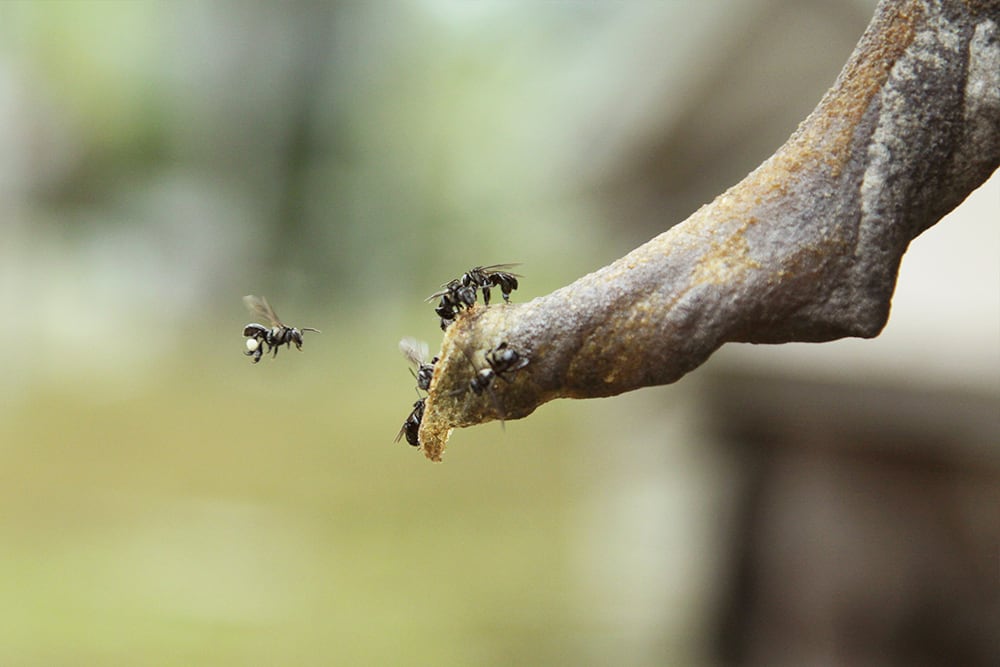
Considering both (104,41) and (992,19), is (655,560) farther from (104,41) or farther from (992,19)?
(104,41)

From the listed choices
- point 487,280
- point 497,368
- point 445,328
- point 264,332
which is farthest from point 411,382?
point 497,368

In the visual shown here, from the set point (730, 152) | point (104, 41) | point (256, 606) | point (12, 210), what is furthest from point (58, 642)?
point (104, 41)

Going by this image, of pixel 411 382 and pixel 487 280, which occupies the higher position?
pixel 411 382

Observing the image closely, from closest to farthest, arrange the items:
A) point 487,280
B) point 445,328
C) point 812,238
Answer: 1. point 812,238
2. point 445,328
3. point 487,280

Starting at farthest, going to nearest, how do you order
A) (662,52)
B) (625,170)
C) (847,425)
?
(625,170) → (662,52) → (847,425)

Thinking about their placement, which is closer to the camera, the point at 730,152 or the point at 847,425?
the point at 847,425

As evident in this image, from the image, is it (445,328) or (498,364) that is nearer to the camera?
(498,364)

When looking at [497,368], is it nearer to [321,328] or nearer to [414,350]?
[414,350]

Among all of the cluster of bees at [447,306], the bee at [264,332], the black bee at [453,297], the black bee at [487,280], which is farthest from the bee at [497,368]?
the bee at [264,332]
